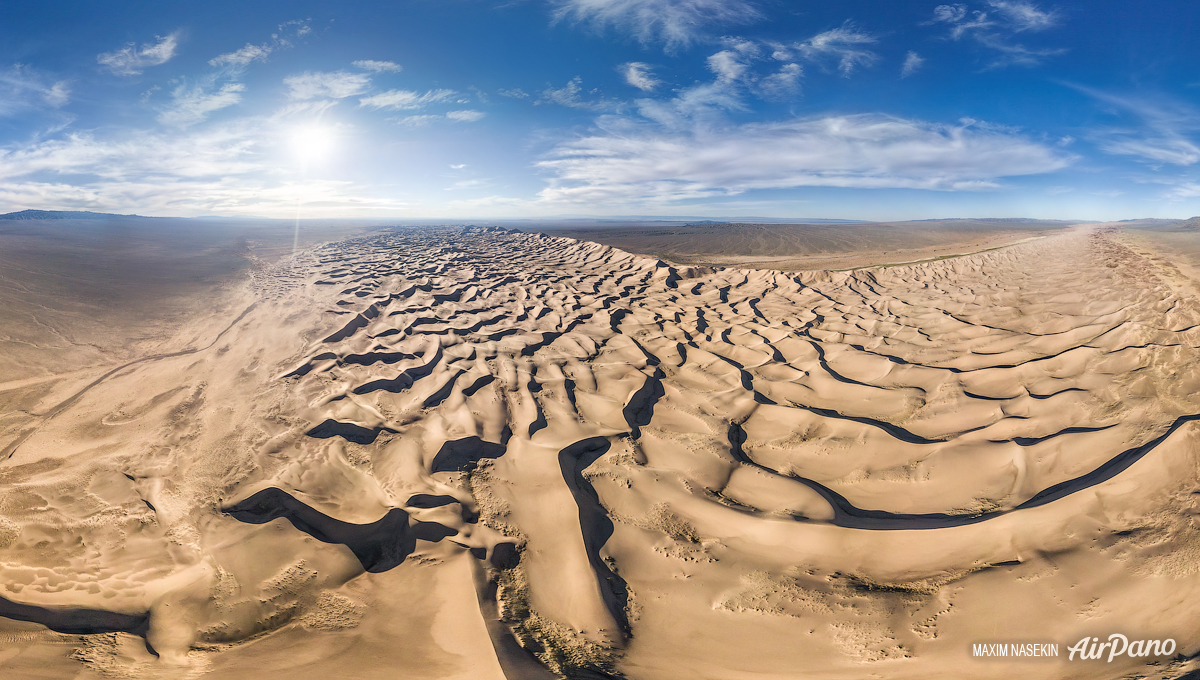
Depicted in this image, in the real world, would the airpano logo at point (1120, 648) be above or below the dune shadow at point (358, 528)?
above

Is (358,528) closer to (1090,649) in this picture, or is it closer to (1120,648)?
(1090,649)

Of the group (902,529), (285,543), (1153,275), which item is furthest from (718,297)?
(1153,275)

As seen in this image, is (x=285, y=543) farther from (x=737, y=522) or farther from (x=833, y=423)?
(x=833, y=423)

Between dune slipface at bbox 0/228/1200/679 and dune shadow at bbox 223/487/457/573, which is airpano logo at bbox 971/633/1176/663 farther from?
dune shadow at bbox 223/487/457/573

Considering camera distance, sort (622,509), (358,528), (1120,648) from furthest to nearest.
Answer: (622,509) < (358,528) < (1120,648)

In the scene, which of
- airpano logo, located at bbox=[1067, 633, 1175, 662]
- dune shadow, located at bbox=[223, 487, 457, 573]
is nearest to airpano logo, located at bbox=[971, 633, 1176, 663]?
airpano logo, located at bbox=[1067, 633, 1175, 662]

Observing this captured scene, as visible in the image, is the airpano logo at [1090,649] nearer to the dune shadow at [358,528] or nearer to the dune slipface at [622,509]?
the dune slipface at [622,509]

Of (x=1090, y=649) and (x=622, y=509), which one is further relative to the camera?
(x=622, y=509)

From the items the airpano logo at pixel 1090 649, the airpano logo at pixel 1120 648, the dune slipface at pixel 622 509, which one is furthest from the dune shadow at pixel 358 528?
the airpano logo at pixel 1120 648

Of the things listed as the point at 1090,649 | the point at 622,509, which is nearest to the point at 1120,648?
the point at 1090,649
